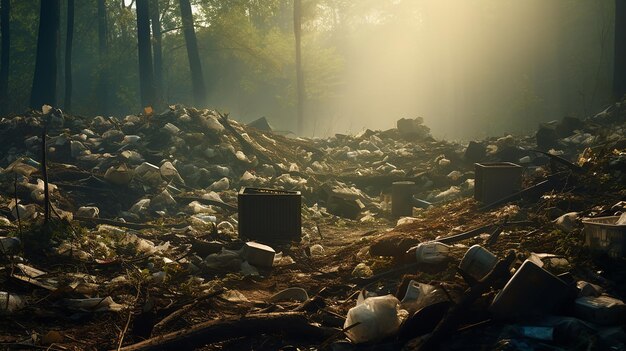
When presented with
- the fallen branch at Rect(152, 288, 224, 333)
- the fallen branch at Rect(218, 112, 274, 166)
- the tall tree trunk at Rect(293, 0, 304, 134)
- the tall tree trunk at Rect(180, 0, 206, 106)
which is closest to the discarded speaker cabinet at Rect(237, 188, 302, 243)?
the fallen branch at Rect(152, 288, 224, 333)

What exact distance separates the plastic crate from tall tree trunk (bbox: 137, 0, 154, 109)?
20.1 meters

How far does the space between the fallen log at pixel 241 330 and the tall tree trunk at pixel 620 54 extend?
1658cm

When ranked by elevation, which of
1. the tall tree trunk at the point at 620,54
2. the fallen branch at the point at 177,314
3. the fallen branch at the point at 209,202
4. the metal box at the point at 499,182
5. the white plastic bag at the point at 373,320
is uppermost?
the tall tree trunk at the point at 620,54

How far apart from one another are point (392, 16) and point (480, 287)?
4289 centimetres

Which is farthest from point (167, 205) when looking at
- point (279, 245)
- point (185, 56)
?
point (185, 56)

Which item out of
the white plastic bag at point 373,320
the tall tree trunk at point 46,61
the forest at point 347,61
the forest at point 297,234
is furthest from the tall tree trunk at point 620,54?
the white plastic bag at point 373,320

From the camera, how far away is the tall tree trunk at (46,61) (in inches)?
759

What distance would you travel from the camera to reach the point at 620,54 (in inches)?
742

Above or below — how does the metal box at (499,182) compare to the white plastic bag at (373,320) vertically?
above

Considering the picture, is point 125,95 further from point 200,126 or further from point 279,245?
point 279,245

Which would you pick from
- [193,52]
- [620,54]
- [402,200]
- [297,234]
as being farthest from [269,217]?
[193,52]

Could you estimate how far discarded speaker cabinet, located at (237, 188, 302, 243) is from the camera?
730 centimetres

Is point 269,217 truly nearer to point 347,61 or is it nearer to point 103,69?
point 103,69

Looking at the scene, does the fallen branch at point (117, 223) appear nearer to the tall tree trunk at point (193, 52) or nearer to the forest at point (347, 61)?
the forest at point (347, 61)
